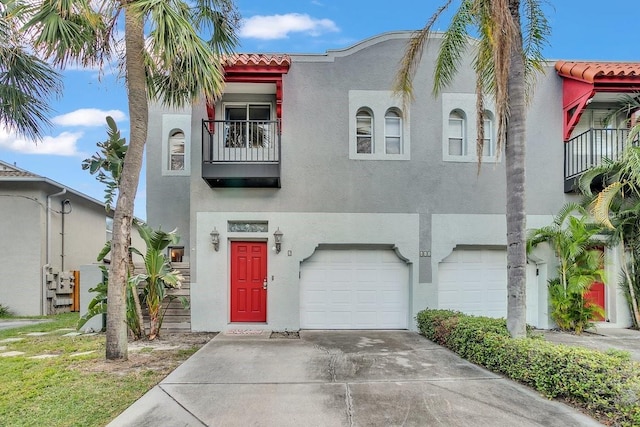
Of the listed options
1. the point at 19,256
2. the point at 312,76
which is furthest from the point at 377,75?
the point at 19,256

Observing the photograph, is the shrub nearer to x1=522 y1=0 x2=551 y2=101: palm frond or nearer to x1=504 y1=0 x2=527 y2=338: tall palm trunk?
x1=504 y1=0 x2=527 y2=338: tall palm trunk

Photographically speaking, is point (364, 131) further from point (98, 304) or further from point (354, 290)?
point (98, 304)

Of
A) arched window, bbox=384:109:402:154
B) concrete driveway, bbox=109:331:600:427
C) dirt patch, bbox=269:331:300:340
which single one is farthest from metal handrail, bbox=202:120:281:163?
concrete driveway, bbox=109:331:600:427

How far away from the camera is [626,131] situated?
9.27 m

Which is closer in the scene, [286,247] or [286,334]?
[286,334]

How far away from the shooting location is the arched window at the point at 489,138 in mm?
9246

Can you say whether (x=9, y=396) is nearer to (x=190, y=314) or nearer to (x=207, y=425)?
(x=207, y=425)

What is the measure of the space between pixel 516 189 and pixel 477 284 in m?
4.38

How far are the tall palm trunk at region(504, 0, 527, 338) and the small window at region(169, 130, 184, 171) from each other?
8.66 meters

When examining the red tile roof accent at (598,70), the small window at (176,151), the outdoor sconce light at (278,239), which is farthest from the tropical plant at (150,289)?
the red tile roof accent at (598,70)

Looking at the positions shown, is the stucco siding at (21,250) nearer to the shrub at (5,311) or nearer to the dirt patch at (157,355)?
the shrub at (5,311)

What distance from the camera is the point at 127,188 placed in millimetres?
6051

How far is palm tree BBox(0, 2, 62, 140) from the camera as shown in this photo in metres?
6.85

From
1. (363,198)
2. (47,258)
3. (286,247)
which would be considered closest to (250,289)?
(286,247)
